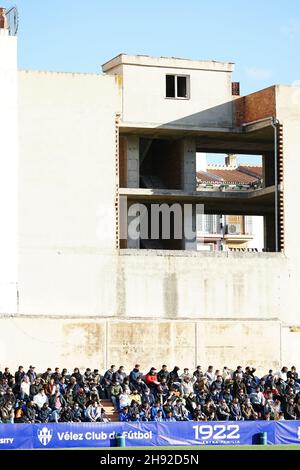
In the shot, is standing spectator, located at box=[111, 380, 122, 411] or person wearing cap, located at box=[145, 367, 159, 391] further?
person wearing cap, located at box=[145, 367, 159, 391]

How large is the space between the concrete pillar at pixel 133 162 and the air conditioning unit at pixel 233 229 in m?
49.8

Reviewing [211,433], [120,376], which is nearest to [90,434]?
[211,433]

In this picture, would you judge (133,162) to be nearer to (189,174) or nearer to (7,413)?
(189,174)

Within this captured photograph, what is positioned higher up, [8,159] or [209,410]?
[8,159]

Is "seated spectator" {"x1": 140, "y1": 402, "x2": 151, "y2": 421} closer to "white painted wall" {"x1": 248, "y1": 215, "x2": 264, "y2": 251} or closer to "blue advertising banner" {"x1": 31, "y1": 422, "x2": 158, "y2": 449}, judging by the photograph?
"blue advertising banner" {"x1": 31, "y1": 422, "x2": 158, "y2": 449}

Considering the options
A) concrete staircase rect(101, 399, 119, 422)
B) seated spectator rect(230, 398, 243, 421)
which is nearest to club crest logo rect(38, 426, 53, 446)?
concrete staircase rect(101, 399, 119, 422)

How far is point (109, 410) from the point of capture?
135 ft

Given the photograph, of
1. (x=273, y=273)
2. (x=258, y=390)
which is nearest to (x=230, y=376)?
(x=258, y=390)

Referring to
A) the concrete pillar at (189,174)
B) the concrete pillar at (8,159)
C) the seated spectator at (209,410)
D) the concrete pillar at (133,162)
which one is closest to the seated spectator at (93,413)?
the seated spectator at (209,410)

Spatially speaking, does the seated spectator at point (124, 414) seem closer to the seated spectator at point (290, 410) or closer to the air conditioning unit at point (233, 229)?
the seated spectator at point (290, 410)

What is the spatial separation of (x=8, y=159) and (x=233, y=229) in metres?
57.6

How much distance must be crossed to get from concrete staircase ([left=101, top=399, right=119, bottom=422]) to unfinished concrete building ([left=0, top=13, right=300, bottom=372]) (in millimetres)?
5013

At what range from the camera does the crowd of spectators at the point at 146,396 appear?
37938 mm

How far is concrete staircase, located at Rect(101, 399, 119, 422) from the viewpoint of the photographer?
40.5 m
